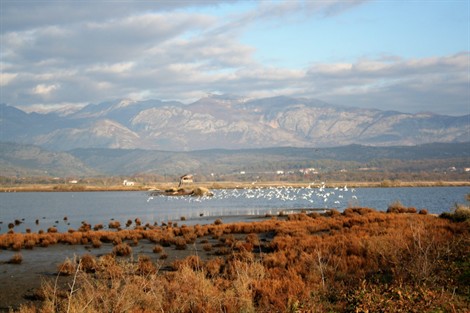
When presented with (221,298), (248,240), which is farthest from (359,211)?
(221,298)

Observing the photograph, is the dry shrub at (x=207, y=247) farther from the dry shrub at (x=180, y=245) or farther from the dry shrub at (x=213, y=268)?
the dry shrub at (x=213, y=268)

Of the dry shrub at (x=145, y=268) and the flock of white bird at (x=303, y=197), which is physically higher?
the dry shrub at (x=145, y=268)

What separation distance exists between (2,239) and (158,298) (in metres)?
18.7

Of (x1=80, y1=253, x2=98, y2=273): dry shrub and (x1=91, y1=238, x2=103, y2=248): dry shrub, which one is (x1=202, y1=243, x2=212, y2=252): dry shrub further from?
(x1=80, y1=253, x2=98, y2=273): dry shrub

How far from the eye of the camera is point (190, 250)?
81.0ft

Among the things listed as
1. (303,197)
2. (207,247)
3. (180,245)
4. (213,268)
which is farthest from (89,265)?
(303,197)

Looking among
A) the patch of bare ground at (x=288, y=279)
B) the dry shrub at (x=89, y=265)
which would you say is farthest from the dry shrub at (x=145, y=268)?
the dry shrub at (x=89, y=265)

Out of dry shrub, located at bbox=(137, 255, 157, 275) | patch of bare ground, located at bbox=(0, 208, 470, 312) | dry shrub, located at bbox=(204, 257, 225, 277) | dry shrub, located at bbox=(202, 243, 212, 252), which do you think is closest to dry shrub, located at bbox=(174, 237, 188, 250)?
patch of bare ground, located at bbox=(0, 208, 470, 312)

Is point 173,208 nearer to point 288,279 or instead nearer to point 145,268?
point 145,268

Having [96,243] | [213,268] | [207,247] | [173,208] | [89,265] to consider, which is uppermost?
[89,265]

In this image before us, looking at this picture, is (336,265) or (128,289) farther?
(336,265)

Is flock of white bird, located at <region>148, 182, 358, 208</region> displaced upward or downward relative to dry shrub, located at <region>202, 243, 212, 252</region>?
downward

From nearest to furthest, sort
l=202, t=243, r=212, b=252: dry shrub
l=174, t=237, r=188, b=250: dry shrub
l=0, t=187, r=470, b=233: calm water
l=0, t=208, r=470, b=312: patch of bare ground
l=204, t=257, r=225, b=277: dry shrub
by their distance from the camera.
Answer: l=0, t=208, r=470, b=312: patch of bare ground → l=204, t=257, r=225, b=277: dry shrub → l=202, t=243, r=212, b=252: dry shrub → l=174, t=237, r=188, b=250: dry shrub → l=0, t=187, r=470, b=233: calm water

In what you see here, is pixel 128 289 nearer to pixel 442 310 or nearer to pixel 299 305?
pixel 299 305
